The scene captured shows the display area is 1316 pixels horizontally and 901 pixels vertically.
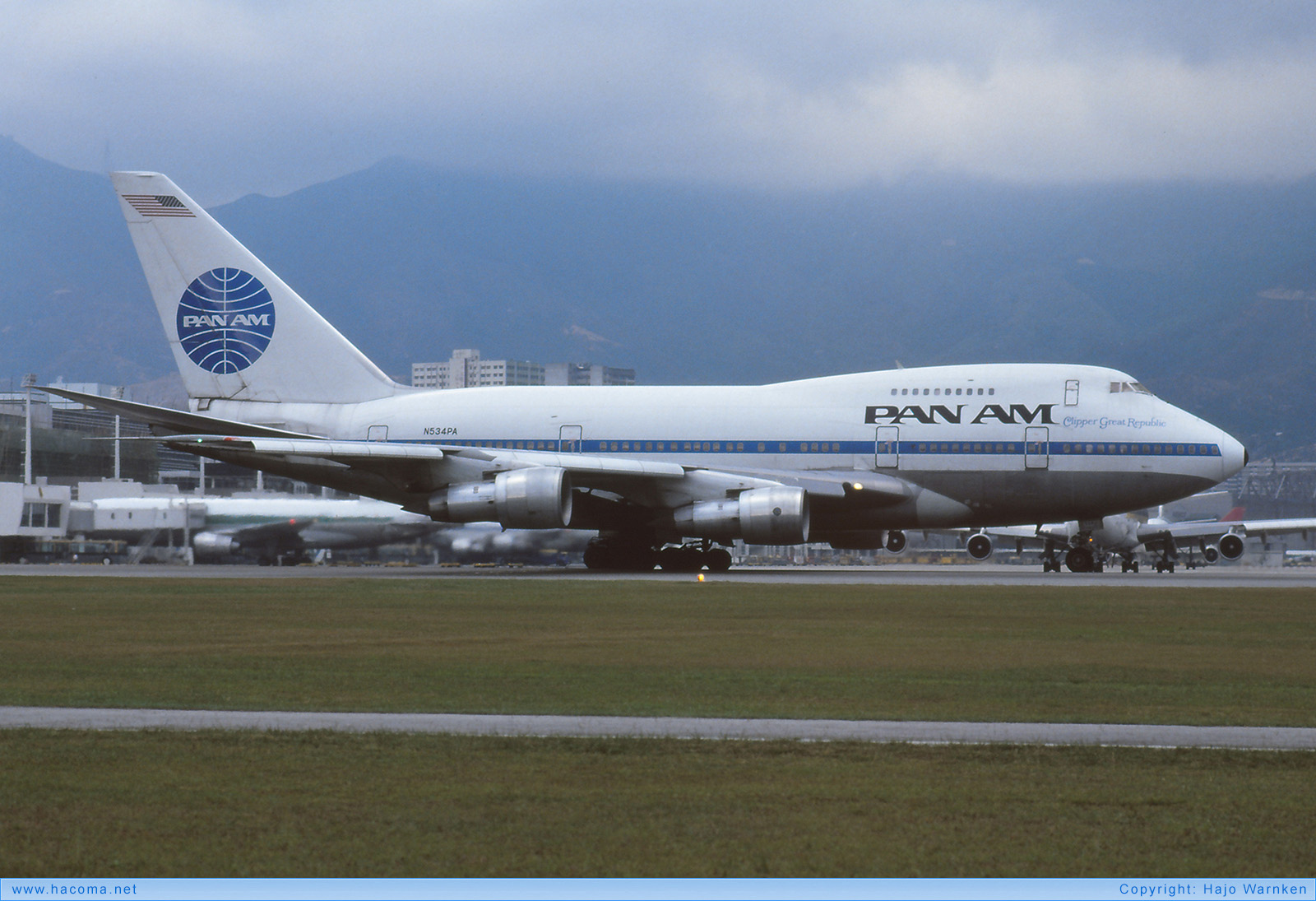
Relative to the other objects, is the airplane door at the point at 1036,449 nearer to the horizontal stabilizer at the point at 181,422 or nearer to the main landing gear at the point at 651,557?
the main landing gear at the point at 651,557

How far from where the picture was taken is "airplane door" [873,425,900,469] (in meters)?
40.3

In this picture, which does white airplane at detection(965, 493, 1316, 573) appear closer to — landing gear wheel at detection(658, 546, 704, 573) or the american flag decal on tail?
landing gear wheel at detection(658, 546, 704, 573)

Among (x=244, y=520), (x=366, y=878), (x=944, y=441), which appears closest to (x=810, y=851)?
(x=366, y=878)

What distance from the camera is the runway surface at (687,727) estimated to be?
11.8m

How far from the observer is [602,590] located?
103 ft

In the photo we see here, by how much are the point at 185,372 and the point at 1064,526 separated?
140 ft

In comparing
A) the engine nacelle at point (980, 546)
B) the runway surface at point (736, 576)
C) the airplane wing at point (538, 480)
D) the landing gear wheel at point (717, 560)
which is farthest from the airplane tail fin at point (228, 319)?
the engine nacelle at point (980, 546)

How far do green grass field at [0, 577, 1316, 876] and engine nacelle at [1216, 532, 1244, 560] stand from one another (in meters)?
49.4

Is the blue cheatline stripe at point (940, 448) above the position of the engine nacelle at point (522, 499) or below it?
above

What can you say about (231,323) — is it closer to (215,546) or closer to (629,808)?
(215,546)

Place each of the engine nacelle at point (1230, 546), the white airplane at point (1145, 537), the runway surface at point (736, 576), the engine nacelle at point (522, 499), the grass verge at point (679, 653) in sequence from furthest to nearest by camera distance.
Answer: the engine nacelle at point (1230, 546) → the white airplane at point (1145, 537) → the engine nacelle at point (522, 499) → the runway surface at point (736, 576) → the grass verge at point (679, 653)

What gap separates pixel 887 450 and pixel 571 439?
8.86 m

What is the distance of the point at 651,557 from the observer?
4353 centimetres

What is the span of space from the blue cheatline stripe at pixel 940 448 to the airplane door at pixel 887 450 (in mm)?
22
